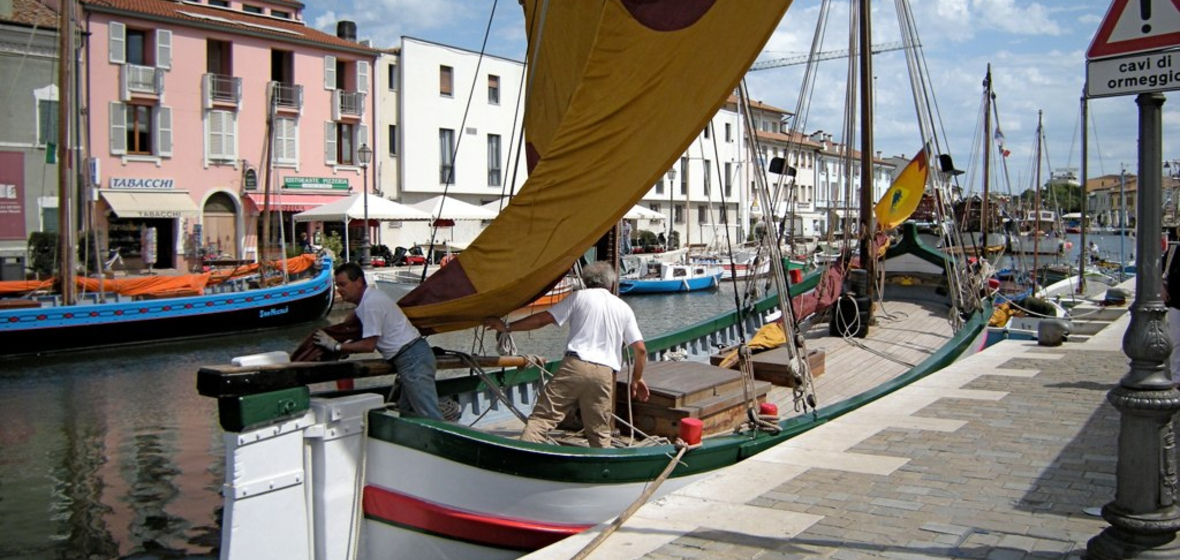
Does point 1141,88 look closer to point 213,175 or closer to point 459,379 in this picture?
point 459,379

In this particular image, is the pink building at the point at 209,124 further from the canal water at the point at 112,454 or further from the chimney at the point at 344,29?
the canal water at the point at 112,454

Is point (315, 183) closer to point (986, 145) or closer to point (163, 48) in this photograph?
point (163, 48)

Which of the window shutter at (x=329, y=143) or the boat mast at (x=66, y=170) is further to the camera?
the window shutter at (x=329, y=143)

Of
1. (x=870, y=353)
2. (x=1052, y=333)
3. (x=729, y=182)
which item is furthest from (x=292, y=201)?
(x=729, y=182)

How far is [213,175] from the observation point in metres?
37.7

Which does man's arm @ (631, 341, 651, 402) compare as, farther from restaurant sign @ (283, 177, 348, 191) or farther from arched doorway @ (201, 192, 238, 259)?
restaurant sign @ (283, 177, 348, 191)

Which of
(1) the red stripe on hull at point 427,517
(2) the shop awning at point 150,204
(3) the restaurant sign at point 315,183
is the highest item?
(3) the restaurant sign at point 315,183

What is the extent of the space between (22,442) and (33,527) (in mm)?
4806

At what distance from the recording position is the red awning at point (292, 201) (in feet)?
125

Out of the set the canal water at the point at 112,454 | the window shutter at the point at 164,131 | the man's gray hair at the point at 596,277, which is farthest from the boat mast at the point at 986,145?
the window shutter at the point at 164,131

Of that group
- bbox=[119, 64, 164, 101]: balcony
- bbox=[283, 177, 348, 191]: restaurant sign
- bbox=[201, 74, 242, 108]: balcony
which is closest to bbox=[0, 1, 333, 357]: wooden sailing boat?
bbox=[119, 64, 164, 101]: balcony

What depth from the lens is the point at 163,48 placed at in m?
36.5

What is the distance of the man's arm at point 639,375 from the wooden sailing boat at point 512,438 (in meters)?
0.25

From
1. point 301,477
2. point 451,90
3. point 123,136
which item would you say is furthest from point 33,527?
point 451,90
